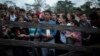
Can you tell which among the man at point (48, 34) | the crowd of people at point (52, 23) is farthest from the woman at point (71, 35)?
the man at point (48, 34)

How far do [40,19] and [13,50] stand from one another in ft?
2.05

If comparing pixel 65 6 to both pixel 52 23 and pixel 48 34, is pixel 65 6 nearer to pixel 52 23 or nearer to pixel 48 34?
pixel 52 23

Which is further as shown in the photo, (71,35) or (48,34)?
(48,34)

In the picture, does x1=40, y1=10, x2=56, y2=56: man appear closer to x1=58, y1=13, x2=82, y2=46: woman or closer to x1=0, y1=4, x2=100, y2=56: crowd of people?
x1=0, y1=4, x2=100, y2=56: crowd of people

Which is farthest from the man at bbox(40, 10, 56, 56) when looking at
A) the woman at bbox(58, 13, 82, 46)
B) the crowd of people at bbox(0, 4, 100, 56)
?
the woman at bbox(58, 13, 82, 46)

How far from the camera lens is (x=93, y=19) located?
3279 millimetres

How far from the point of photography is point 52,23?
3479mm

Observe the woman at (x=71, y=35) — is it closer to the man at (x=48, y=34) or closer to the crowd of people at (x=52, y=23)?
the crowd of people at (x=52, y=23)

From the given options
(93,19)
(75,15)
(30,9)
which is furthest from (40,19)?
(93,19)

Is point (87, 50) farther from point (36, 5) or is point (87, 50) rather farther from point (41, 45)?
point (36, 5)

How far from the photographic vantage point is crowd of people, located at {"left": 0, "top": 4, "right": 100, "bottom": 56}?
3328 mm

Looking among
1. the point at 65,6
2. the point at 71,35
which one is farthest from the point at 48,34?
the point at 65,6

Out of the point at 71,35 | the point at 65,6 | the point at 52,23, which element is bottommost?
the point at 71,35

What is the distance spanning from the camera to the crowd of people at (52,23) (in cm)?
333
